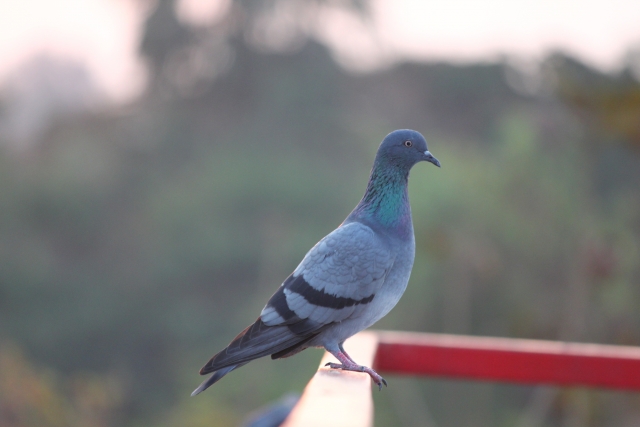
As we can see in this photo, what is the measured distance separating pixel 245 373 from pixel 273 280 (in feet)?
2.90

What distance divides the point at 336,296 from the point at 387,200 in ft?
1.10

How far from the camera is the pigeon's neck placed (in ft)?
6.01

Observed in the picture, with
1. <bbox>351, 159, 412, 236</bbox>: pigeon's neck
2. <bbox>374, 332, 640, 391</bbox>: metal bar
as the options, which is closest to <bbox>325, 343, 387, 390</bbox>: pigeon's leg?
<bbox>351, 159, 412, 236</bbox>: pigeon's neck

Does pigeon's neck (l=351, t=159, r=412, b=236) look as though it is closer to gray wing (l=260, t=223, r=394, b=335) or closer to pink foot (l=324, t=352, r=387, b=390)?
gray wing (l=260, t=223, r=394, b=335)

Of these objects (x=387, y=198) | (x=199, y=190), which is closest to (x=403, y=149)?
(x=387, y=198)

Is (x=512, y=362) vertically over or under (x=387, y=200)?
under

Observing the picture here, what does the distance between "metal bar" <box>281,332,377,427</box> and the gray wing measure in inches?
5.7

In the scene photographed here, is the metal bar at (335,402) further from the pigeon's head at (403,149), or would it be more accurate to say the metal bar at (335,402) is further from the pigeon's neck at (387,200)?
the pigeon's head at (403,149)

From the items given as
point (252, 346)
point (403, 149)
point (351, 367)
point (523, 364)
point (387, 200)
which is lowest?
point (523, 364)

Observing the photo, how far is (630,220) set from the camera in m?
4.33

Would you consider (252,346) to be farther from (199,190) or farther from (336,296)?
(199,190)

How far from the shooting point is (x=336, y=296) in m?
1.70

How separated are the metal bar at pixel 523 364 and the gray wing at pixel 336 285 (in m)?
0.57

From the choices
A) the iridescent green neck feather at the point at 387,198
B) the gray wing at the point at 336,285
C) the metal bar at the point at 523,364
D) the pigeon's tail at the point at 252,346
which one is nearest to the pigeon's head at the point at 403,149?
the iridescent green neck feather at the point at 387,198
